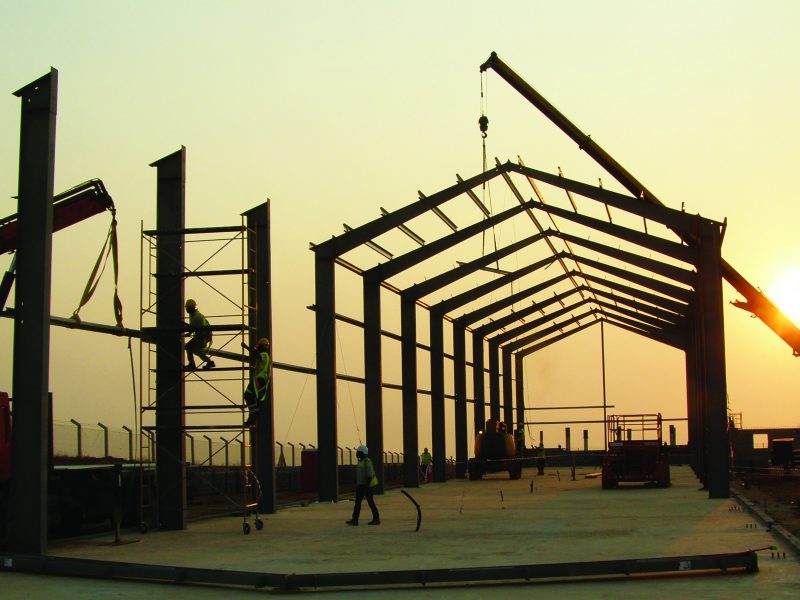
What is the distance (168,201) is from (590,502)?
1432 cm

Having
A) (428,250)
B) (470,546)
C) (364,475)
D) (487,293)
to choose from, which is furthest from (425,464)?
(470,546)

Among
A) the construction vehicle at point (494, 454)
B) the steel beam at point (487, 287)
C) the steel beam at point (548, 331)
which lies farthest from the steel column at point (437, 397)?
the steel beam at point (548, 331)

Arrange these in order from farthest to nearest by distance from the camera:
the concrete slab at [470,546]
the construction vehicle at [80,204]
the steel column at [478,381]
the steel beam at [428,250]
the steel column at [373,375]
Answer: the steel column at [478,381] < the steel beam at [428,250] < the steel column at [373,375] < the construction vehicle at [80,204] < the concrete slab at [470,546]

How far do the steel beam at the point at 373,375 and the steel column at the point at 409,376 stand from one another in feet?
16.1

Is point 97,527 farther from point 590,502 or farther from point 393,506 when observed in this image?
point 590,502

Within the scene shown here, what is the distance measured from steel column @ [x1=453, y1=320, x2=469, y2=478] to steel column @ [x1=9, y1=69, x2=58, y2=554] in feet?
111

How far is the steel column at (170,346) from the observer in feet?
72.9

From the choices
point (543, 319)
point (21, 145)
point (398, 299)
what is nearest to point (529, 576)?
point (21, 145)

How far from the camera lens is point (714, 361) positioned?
30031 millimetres

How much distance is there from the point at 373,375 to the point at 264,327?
1035 cm

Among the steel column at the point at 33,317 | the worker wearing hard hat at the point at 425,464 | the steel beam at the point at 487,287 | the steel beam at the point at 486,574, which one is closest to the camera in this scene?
the steel beam at the point at 486,574

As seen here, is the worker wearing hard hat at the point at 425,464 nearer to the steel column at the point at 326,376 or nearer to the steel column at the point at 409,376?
the steel column at the point at 409,376

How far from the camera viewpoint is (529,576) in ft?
44.2

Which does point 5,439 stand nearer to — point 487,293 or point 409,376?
point 409,376
